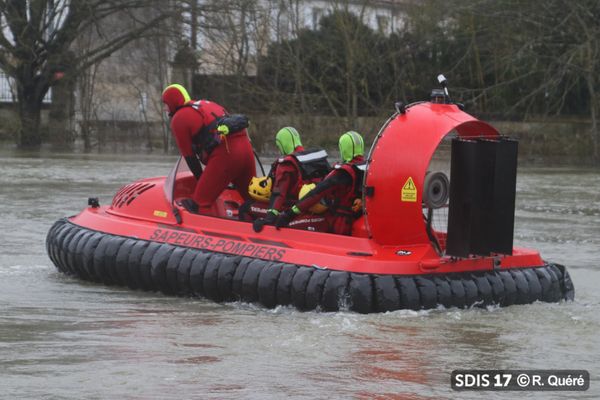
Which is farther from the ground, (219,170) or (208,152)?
(208,152)

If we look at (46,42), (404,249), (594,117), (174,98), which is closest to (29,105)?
(46,42)

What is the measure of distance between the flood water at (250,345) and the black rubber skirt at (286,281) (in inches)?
3.1

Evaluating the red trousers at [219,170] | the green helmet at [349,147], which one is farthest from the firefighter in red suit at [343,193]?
the red trousers at [219,170]

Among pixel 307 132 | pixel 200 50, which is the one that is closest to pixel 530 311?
pixel 307 132

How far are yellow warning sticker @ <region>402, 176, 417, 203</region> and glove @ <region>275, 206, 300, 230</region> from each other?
82 cm

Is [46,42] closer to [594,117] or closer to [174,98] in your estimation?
[594,117]

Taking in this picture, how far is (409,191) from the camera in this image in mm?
7754

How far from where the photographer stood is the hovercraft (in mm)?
7598

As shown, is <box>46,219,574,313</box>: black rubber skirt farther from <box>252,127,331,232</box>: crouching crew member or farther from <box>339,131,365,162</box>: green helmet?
<box>339,131,365,162</box>: green helmet

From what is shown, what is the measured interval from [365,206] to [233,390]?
2.47 metres

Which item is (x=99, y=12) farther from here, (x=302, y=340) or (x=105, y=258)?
(x=302, y=340)

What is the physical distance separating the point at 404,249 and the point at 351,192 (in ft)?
2.22

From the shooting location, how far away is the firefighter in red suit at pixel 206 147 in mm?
8977

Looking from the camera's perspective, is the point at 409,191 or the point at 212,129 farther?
the point at 212,129
